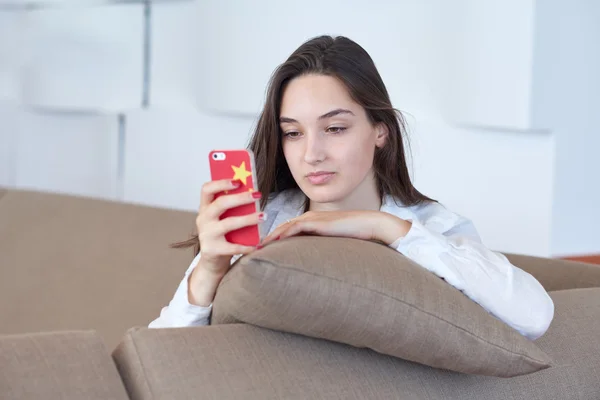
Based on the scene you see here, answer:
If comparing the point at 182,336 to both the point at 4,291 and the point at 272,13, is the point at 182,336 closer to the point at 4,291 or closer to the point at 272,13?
the point at 4,291

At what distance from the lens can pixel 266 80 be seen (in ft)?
10.9

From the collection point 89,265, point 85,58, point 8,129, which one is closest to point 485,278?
point 89,265

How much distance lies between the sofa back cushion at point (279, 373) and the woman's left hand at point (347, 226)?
153mm

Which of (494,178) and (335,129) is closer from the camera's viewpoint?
(335,129)

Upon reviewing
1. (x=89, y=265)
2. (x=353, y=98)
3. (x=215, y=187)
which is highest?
(x=353, y=98)

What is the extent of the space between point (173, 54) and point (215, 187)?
2736mm

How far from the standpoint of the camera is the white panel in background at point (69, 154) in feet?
13.6

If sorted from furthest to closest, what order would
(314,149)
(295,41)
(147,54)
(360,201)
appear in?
(147,54), (295,41), (360,201), (314,149)

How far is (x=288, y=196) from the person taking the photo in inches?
70.9

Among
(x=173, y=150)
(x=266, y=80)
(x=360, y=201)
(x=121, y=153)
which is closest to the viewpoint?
(x=360, y=201)

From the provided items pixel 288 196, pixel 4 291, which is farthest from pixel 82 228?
pixel 288 196

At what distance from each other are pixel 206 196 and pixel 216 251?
0.07m

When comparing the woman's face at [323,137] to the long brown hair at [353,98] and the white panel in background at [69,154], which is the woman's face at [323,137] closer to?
the long brown hair at [353,98]

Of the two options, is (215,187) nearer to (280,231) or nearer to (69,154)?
(280,231)
